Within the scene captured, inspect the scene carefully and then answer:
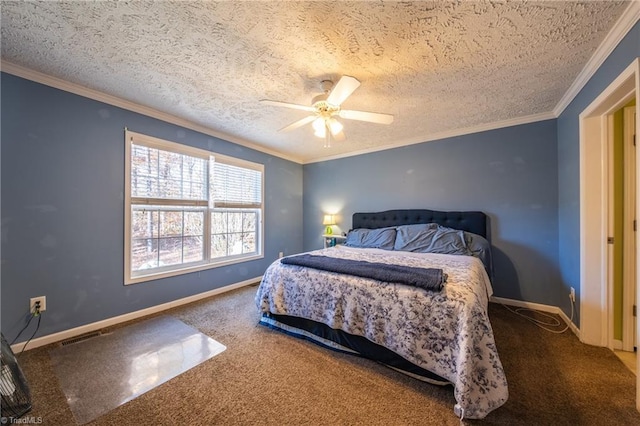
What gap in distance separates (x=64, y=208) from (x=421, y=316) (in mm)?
3124

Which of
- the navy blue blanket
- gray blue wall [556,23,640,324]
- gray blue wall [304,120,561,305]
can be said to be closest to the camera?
the navy blue blanket

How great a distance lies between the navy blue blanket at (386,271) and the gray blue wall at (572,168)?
5.29ft

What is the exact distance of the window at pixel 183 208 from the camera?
2592 millimetres

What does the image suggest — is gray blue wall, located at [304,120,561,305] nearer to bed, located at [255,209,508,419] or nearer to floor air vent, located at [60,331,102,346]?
bed, located at [255,209,508,419]

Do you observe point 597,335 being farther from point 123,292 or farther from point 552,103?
point 123,292

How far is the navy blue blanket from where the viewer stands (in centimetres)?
157

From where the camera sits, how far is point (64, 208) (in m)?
2.12

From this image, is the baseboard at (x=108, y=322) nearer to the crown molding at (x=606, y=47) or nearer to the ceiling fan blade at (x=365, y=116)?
the ceiling fan blade at (x=365, y=116)

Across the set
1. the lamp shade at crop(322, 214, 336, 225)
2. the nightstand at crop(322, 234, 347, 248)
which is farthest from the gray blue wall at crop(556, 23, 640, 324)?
the lamp shade at crop(322, 214, 336, 225)

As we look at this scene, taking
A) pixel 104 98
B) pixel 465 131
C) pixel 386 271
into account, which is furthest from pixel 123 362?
pixel 465 131

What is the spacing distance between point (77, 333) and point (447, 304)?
317 centimetres

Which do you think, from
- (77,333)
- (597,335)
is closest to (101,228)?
(77,333)

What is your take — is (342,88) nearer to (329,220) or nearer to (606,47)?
(606,47)

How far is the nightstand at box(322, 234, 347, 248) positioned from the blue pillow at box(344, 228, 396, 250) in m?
0.54
